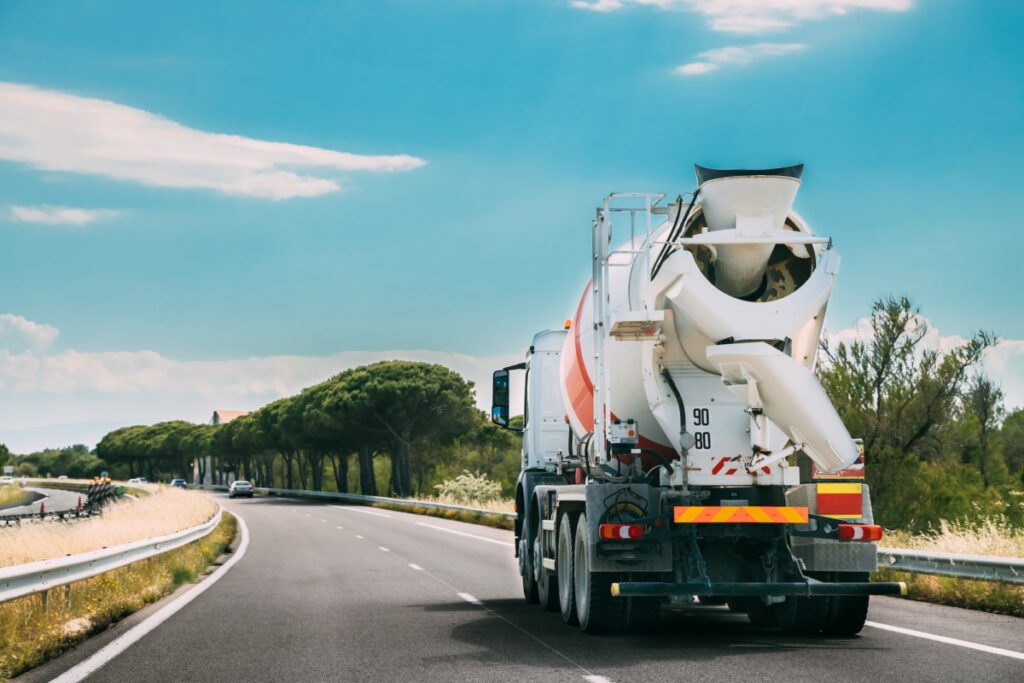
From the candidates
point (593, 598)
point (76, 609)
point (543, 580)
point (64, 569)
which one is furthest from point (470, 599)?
point (64, 569)

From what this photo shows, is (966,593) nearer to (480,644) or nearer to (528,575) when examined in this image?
(528,575)

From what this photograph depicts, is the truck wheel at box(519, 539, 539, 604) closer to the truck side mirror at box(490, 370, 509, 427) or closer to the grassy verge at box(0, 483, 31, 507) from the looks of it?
the truck side mirror at box(490, 370, 509, 427)

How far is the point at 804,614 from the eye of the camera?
1130cm

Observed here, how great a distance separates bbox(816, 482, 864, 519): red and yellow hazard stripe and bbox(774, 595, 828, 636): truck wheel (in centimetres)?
93

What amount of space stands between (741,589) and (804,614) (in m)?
1.37

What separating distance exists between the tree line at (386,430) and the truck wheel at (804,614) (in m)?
55.2

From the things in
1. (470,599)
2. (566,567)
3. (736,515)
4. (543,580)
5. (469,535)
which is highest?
(736,515)

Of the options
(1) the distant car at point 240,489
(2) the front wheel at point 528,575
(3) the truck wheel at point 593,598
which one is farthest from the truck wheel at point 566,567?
(1) the distant car at point 240,489

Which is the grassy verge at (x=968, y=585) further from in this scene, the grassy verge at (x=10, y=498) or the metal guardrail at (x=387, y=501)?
the grassy verge at (x=10, y=498)

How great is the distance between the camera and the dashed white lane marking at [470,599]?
1466cm

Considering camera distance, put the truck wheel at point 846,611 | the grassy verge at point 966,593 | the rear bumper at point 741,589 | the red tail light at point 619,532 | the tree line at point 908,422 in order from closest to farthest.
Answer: the rear bumper at point 741,589
the red tail light at point 619,532
the truck wheel at point 846,611
the grassy verge at point 966,593
the tree line at point 908,422

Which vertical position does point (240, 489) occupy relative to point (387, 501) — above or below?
above

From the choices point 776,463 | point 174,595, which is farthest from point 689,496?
point 174,595

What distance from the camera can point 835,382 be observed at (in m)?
26.5
